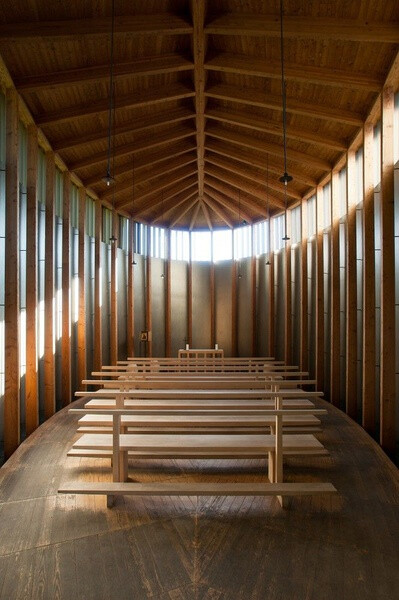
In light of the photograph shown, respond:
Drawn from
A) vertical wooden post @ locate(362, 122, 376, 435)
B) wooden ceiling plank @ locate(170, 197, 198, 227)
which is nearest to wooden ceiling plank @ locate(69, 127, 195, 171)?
vertical wooden post @ locate(362, 122, 376, 435)

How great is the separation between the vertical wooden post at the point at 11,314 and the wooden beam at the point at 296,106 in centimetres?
362

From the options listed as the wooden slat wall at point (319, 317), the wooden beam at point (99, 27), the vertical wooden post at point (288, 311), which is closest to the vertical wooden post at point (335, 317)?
the wooden slat wall at point (319, 317)

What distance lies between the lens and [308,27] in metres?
5.01

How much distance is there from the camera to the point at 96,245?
10.0 m

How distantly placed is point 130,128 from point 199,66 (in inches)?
79.2

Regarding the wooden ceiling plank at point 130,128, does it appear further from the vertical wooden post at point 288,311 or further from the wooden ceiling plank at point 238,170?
the vertical wooden post at point 288,311

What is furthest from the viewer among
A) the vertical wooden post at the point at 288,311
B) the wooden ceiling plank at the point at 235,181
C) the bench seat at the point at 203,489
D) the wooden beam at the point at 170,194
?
the wooden beam at the point at 170,194

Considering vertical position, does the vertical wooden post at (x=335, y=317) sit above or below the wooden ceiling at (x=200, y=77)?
below

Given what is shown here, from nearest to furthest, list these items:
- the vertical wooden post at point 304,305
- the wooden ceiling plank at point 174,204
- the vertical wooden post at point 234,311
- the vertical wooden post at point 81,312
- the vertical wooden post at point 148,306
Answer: the vertical wooden post at point 81,312, the vertical wooden post at point 304,305, the wooden ceiling plank at point 174,204, the vertical wooden post at point 148,306, the vertical wooden post at point 234,311

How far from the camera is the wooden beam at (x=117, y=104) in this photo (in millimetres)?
6711

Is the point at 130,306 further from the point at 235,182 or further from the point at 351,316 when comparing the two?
the point at 351,316

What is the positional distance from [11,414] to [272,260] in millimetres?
8468

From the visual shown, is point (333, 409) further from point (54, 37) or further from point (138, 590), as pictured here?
point (54, 37)

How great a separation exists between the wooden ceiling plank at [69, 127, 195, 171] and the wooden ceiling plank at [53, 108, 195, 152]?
64 centimetres
